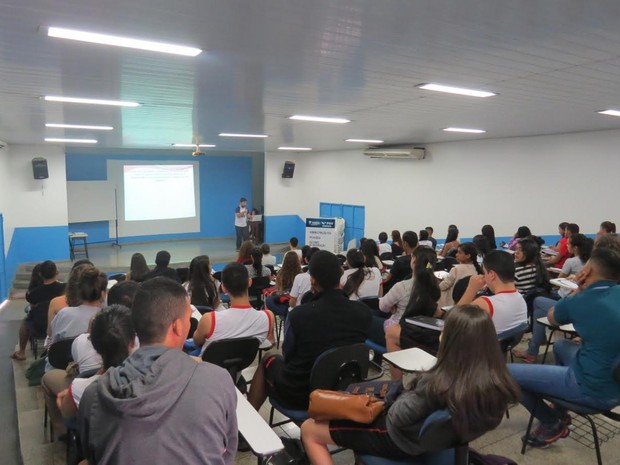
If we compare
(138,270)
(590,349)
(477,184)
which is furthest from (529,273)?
(477,184)

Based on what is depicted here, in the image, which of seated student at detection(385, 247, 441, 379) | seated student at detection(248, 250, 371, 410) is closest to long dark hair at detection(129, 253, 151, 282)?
seated student at detection(248, 250, 371, 410)

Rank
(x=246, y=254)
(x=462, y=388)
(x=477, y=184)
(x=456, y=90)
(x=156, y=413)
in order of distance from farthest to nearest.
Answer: (x=477, y=184) → (x=246, y=254) → (x=456, y=90) → (x=462, y=388) → (x=156, y=413)

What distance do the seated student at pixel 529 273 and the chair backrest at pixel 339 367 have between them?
7.84ft

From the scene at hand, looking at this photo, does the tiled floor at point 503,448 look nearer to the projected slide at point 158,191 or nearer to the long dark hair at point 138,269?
the long dark hair at point 138,269

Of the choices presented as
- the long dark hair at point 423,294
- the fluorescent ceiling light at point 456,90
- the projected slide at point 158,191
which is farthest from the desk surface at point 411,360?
the projected slide at point 158,191

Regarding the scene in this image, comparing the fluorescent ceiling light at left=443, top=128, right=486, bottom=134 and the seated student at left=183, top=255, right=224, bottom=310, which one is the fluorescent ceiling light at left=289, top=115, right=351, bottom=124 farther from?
the seated student at left=183, top=255, right=224, bottom=310

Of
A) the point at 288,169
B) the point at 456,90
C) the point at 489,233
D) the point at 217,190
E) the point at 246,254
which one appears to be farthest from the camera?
the point at 217,190

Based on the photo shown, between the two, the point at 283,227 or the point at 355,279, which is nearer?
the point at 355,279

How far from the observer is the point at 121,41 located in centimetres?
281

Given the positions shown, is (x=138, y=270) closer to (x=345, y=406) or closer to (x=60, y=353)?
(x=60, y=353)

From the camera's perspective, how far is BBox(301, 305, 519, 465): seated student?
156 cm

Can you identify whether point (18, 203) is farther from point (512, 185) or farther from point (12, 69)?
point (512, 185)

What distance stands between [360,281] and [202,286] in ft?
4.84

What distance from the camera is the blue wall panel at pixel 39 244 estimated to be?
10.5 meters
